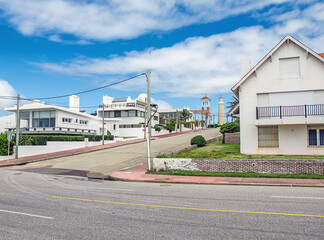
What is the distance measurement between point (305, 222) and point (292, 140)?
16.8m

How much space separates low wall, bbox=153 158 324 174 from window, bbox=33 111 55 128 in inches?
1143

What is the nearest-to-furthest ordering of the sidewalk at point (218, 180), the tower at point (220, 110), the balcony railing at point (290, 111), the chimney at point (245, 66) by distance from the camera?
the sidewalk at point (218, 180) → the balcony railing at point (290, 111) → the chimney at point (245, 66) → the tower at point (220, 110)

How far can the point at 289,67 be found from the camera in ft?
74.4

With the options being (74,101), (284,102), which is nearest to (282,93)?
(284,102)

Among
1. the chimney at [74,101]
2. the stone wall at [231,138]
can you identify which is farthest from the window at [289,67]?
the chimney at [74,101]

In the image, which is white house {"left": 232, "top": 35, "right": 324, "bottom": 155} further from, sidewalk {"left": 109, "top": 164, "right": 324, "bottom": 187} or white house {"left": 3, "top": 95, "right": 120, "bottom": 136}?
white house {"left": 3, "top": 95, "right": 120, "bottom": 136}

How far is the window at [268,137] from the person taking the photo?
2283 cm

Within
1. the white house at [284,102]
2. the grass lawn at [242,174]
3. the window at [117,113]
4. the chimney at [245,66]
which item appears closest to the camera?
the grass lawn at [242,174]

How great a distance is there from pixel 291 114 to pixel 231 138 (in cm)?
1136

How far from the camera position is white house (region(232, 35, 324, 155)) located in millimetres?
21844

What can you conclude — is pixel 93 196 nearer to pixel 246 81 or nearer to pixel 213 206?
pixel 213 206

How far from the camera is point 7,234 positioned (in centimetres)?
636

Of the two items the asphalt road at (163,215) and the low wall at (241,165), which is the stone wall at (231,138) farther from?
the asphalt road at (163,215)

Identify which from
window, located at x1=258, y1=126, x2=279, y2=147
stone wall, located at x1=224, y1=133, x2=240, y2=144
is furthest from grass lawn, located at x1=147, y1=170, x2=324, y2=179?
A: stone wall, located at x1=224, y1=133, x2=240, y2=144
